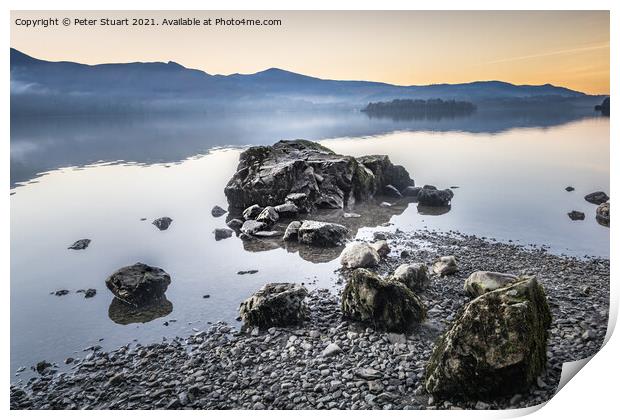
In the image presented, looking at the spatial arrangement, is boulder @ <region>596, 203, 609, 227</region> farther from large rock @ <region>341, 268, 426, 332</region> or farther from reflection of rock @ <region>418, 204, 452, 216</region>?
large rock @ <region>341, 268, 426, 332</region>

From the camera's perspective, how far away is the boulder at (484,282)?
7734 mm

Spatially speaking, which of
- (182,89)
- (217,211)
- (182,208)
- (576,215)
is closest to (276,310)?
(182,89)

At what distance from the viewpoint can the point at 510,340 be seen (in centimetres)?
529

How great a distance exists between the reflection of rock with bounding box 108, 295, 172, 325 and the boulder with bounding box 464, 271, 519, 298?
5.14 metres

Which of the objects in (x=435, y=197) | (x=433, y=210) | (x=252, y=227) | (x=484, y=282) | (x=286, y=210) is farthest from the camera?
(x=435, y=197)

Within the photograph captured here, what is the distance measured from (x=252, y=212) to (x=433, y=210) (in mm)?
5551

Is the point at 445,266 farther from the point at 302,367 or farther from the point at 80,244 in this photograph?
the point at 80,244

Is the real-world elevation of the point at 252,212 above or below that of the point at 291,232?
above

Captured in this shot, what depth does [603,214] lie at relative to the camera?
1177cm

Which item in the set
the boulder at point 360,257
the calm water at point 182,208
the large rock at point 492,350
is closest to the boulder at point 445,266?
the boulder at point 360,257

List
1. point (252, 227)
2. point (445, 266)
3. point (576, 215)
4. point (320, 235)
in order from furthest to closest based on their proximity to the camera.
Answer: point (252, 227) → point (576, 215) → point (320, 235) → point (445, 266)

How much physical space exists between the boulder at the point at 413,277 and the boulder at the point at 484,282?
0.72m

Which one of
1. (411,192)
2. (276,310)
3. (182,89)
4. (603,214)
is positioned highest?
(182,89)

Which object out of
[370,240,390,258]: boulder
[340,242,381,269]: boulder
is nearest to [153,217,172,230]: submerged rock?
[340,242,381,269]: boulder
